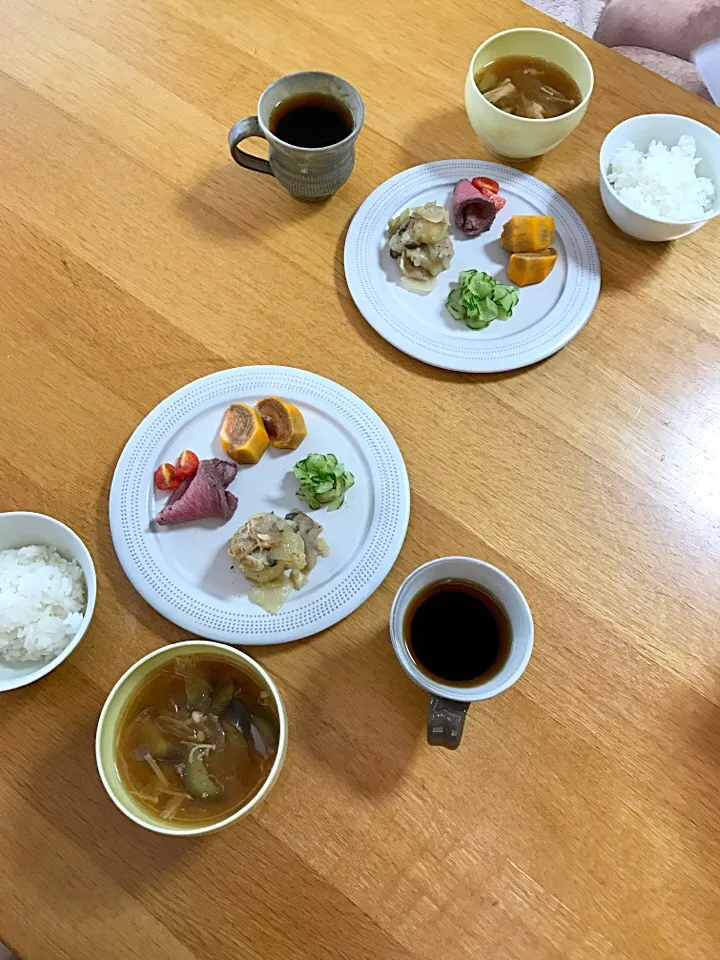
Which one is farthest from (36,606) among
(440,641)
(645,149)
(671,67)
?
(671,67)

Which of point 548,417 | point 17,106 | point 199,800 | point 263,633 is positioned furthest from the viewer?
point 17,106

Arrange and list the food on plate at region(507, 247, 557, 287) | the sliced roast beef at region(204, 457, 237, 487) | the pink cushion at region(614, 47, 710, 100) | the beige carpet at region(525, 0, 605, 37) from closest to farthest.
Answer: the sliced roast beef at region(204, 457, 237, 487)
the food on plate at region(507, 247, 557, 287)
the pink cushion at region(614, 47, 710, 100)
the beige carpet at region(525, 0, 605, 37)

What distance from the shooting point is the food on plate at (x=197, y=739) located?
2.48 ft

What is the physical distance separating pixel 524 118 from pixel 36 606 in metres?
0.96

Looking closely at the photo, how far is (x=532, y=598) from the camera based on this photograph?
91 centimetres

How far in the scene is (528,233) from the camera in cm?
105

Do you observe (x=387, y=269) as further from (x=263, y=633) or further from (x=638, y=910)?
(x=638, y=910)

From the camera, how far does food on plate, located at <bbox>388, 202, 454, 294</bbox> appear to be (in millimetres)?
1044

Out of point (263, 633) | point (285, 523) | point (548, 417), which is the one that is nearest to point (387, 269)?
point (548, 417)

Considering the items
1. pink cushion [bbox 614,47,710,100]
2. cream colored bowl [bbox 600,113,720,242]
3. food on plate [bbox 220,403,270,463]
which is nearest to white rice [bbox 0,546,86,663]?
food on plate [bbox 220,403,270,463]

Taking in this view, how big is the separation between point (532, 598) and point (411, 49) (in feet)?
3.11

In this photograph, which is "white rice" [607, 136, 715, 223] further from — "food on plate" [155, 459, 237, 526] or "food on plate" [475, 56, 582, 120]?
→ "food on plate" [155, 459, 237, 526]

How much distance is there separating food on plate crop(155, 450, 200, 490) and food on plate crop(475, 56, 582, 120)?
2.36ft

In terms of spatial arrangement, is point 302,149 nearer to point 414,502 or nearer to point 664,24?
point 414,502
